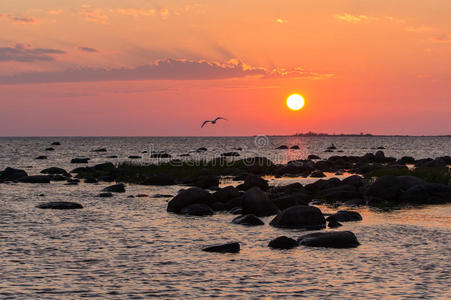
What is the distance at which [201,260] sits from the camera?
53.5 ft

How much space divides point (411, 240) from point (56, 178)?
35459 mm

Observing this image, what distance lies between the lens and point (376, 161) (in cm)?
7344

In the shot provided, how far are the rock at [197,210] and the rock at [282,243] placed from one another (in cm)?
854

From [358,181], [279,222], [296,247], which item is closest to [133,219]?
[279,222]

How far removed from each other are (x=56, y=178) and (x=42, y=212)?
21.3 metres

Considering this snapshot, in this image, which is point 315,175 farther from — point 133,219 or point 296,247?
point 296,247

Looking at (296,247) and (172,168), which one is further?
(172,168)

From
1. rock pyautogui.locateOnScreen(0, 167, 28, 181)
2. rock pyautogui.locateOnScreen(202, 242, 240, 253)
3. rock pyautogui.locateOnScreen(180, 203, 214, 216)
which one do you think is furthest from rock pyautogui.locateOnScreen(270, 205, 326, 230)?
rock pyautogui.locateOnScreen(0, 167, 28, 181)

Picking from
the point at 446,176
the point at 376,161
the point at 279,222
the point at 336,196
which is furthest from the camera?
the point at 376,161

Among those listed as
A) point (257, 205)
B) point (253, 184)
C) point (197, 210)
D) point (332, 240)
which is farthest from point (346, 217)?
point (253, 184)

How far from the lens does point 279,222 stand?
22.5m

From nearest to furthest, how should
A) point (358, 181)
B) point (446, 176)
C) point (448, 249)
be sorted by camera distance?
1. point (448, 249)
2. point (358, 181)
3. point (446, 176)

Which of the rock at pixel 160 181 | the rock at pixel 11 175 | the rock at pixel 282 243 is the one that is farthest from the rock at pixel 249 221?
the rock at pixel 11 175

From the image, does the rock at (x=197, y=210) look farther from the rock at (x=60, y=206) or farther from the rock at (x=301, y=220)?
the rock at (x=60, y=206)
